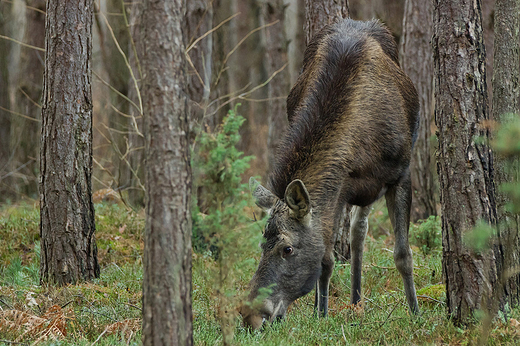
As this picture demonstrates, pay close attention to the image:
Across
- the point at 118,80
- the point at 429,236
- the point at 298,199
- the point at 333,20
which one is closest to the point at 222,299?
the point at 298,199

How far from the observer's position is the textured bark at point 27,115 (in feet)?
49.5

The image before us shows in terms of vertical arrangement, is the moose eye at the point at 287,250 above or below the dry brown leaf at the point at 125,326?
above

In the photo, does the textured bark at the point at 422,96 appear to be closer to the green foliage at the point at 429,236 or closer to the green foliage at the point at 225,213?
the green foliage at the point at 429,236

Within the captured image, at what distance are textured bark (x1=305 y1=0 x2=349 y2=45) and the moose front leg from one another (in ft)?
12.8

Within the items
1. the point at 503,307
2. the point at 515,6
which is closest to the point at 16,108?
the point at 515,6

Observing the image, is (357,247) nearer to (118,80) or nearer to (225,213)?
(225,213)

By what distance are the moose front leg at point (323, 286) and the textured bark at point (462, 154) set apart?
1.47 m

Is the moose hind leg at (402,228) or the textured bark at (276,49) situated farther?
the textured bark at (276,49)

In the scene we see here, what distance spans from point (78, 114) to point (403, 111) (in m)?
3.87

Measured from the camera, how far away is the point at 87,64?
7.04m

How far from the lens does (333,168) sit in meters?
5.98

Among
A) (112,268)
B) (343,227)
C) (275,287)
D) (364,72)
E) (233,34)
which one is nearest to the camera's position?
(275,287)

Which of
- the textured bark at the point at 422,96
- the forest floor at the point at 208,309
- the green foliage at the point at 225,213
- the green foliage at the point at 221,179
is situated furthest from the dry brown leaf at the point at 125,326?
the textured bark at the point at 422,96

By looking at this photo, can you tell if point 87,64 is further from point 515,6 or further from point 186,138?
point 515,6
